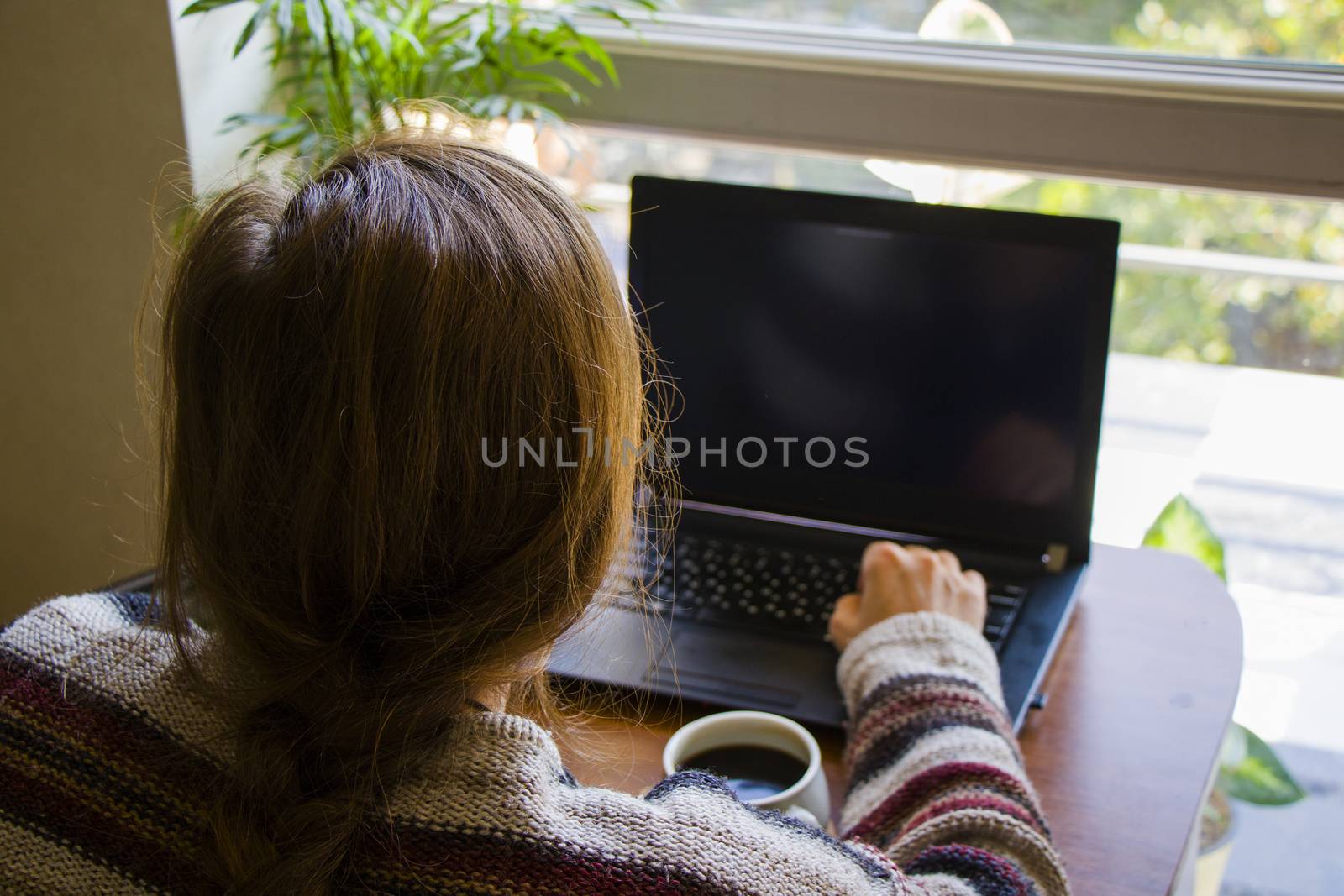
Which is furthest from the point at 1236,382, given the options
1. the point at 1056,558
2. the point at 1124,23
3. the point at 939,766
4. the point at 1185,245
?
the point at 939,766

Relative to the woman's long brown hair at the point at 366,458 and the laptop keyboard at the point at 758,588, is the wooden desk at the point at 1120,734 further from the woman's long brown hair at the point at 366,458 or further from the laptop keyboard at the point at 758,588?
the woman's long brown hair at the point at 366,458

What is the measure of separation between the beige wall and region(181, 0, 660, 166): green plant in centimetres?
15

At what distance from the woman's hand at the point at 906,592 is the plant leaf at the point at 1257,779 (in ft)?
2.25

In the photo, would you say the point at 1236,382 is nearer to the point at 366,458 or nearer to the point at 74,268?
the point at 366,458

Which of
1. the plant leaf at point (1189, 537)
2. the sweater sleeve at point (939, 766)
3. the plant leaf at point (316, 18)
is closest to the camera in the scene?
the sweater sleeve at point (939, 766)

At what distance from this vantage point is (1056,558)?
38.8 inches

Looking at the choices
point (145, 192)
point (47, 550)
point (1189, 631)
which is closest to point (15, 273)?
point (145, 192)

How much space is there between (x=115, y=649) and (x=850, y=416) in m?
0.61

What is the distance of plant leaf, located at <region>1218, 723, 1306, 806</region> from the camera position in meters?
1.37

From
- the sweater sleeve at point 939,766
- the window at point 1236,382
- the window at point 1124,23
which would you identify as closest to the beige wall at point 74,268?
the window at point 1236,382

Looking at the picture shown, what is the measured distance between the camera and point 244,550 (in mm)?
542

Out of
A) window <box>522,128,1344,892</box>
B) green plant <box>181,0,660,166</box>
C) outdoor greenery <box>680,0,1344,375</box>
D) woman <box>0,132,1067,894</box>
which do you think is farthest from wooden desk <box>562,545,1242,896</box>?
green plant <box>181,0,660,166</box>

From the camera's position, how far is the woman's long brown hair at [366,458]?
0.51 meters

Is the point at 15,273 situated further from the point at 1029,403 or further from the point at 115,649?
the point at 1029,403
